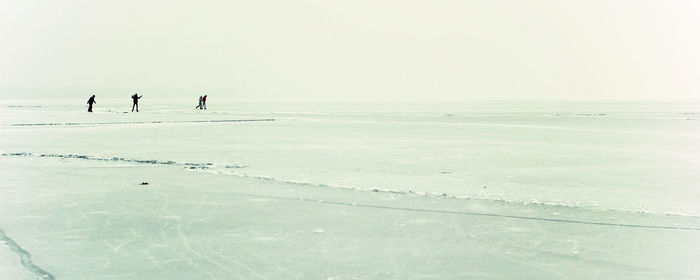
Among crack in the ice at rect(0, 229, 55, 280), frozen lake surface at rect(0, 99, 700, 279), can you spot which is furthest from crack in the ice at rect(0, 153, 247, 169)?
crack in the ice at rect(0, 229, 55, 280)

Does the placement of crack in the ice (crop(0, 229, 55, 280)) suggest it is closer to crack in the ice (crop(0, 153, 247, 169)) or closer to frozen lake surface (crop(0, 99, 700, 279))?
frozen lake surface (crop(0, 99, 700, 279))

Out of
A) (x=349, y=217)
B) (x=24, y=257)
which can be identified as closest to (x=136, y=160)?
(x=349, y=217)

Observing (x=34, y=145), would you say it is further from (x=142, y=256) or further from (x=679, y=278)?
(x=679, y=278)

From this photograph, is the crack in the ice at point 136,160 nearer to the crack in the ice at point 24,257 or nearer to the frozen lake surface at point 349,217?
the frozen lake surface at point 349,217

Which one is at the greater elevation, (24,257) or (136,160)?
(24,257)

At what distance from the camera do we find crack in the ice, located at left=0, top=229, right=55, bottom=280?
398 cm

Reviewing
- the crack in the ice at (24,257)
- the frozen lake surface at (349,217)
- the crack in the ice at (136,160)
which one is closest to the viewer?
the crack in the ice at (24,257)

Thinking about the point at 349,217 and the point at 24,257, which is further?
the point at 349,217

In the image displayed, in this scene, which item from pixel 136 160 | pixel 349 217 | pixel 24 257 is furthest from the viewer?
pixel 136 160

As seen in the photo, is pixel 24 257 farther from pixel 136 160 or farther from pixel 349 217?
pixel 136 160

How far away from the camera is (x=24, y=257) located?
4.41 metres

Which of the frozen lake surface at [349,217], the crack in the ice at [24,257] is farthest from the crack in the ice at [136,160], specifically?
the crack in the ice at [24,257]

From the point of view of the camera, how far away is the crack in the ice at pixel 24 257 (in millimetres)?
3979

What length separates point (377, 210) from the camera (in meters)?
6.27
